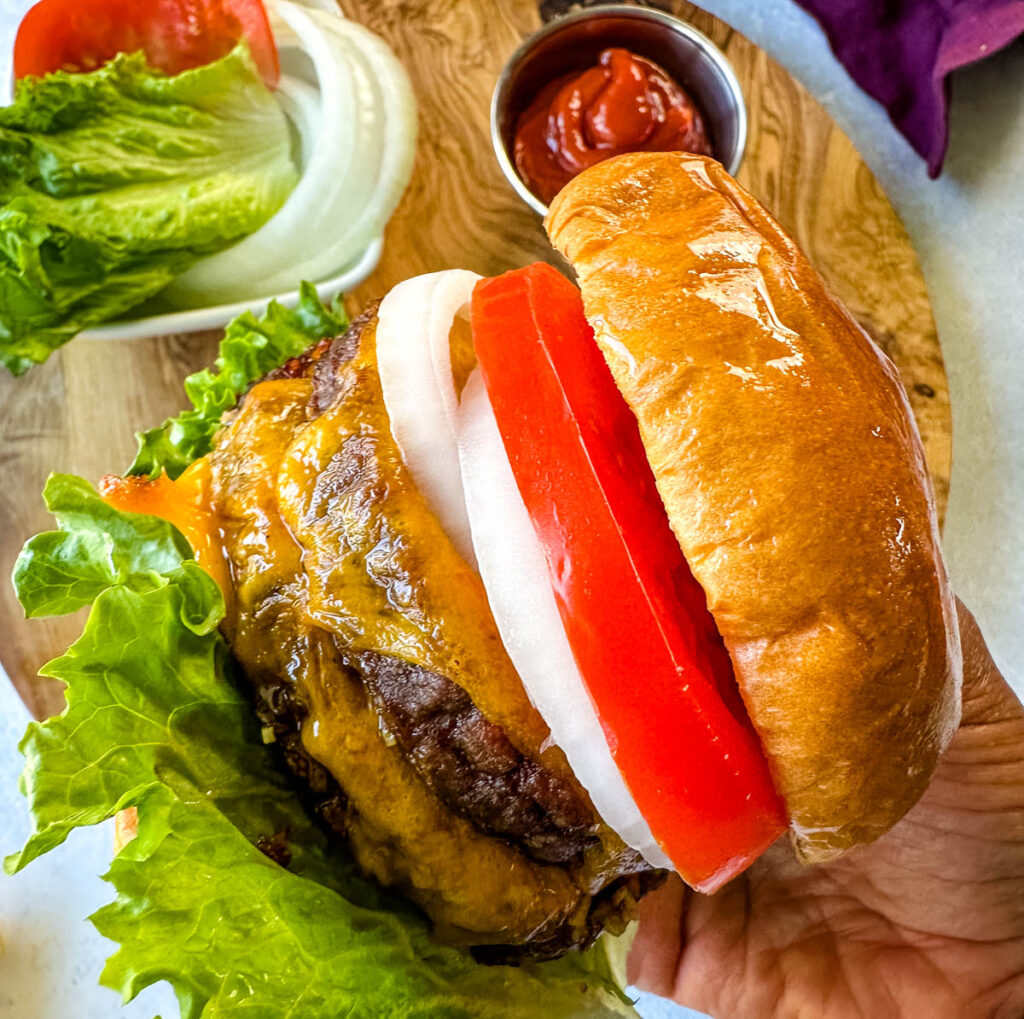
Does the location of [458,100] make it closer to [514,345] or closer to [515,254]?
[515,254]

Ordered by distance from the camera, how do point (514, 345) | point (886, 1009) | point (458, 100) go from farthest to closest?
1. point (458, 100)
2. point (886, 1009)
3. point (514, 345)

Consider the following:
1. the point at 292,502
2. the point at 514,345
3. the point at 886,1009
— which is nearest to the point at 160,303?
the point at 292,502

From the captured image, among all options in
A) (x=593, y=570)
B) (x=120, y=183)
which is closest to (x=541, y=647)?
(x=593, y=570)

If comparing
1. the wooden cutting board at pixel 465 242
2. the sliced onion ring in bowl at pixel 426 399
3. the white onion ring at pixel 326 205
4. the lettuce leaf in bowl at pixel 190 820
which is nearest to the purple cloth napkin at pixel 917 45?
the wooden cutting board at pixel 465 242

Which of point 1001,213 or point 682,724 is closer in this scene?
point 682,724

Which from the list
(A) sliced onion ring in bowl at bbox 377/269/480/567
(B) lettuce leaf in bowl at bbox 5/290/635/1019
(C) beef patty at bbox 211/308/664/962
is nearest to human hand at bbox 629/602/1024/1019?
(B) lettuce leaf in bowl at bbox 5/290/635/1019
